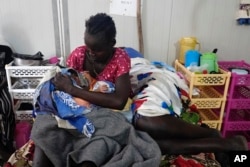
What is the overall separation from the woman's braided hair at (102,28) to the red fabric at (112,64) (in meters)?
0.13

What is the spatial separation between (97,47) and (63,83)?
230 mm

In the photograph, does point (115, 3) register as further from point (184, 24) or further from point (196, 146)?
point (196, 146)

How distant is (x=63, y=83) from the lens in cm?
116

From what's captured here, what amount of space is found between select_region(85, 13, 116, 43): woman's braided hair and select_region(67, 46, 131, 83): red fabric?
13 cm

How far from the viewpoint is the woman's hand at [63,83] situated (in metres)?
1.15

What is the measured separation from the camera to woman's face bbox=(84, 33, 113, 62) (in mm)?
1134

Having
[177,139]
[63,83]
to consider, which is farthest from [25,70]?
[177,139]

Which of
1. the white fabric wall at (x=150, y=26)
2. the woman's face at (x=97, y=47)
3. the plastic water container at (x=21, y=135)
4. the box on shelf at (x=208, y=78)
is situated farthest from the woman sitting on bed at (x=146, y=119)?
the white fabric wall at (x=150, y=26)

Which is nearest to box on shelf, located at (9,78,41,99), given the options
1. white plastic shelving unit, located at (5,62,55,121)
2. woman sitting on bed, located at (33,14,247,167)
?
white plastic shelving unit, located at (5,62,55,121)

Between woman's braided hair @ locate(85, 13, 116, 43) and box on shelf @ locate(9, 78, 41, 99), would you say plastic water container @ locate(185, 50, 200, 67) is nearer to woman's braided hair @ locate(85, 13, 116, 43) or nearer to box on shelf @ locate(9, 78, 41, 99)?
woman's braided hair @ locate(85, 13, 116, 43)

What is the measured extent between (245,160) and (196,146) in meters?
0.26

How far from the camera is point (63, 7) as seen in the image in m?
1.88

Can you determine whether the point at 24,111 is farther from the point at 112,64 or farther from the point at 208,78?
the point at 208,78

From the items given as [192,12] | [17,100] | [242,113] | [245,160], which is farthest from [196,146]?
[17,100]
